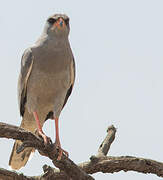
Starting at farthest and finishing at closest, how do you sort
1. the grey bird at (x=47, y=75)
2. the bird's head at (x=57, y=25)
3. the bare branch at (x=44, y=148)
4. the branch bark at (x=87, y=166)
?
the bird's head at (x=57, y=25)
the grey bird at (x=47, y=75)
the branch bark at (x=87, y=166)
the bare branch at (x=44, y=148)

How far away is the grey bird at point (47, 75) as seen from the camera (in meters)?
7.93

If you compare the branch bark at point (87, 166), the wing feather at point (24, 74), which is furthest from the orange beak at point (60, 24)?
the branch bark at point (87, 166)

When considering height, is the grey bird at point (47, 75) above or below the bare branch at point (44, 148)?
above

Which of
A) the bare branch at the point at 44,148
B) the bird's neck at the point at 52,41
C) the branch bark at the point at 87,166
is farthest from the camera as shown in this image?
the bird's neck at the point at 52,41

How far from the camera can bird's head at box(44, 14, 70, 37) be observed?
321 inches

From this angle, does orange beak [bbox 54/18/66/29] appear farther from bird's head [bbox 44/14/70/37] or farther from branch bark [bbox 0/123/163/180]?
branch bark [bbox 0/123/163/180]

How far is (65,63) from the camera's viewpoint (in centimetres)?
800

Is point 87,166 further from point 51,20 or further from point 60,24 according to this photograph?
point 51,20

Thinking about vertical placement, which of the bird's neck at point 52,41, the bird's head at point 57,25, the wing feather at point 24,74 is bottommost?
the wing feather at point 24,74

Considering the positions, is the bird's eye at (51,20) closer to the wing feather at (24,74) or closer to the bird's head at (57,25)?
the bird's head at (57,25)

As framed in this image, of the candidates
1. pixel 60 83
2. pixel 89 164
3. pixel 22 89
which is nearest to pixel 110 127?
pixel 89 164

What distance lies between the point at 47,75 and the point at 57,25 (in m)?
0.97

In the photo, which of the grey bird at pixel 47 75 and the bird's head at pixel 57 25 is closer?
the grey bird at pixel 47 75

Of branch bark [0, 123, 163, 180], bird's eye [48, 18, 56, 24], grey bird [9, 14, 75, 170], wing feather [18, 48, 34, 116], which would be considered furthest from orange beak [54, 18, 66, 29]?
branch bark [0, 123, 163, 180]
